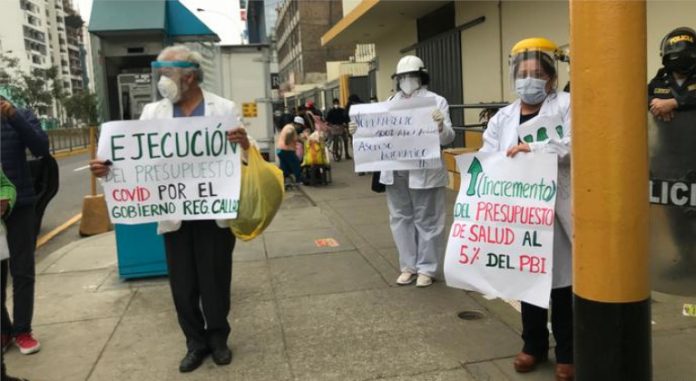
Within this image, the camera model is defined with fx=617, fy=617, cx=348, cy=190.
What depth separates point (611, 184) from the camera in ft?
7.43

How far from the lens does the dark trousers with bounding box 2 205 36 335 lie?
405cm

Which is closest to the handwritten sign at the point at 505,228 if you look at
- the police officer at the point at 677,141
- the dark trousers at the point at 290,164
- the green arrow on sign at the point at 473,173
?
the green arrow on sign at the point at 473,173

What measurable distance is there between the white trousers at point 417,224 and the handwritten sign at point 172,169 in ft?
6.17

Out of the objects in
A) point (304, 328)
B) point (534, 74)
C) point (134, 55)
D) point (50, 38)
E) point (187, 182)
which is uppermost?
point (50, 38)

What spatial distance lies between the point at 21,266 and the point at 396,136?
2908 mm

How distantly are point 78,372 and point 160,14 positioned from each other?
373cm

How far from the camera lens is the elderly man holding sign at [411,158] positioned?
4.96 m

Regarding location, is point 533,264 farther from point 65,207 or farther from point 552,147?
point 65,207

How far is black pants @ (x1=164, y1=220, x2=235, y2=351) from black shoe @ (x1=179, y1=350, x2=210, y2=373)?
1.4 inches

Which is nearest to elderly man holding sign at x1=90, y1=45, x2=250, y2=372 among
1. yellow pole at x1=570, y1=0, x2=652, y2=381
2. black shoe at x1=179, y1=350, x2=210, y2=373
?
black shoe at x1=179, y1=350, x2=210, y2=373

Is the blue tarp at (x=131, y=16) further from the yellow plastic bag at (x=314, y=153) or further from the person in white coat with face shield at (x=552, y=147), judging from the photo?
the yellow plastic bag at (x=314, y=153)

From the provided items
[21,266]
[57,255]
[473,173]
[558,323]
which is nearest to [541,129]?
[473,173]

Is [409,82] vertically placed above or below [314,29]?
below

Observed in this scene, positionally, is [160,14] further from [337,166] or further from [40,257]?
[337,166]
